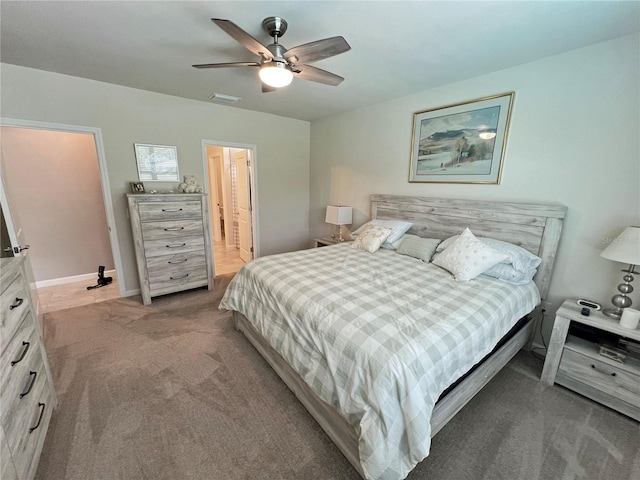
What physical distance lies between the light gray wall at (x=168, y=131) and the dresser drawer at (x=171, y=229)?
0.49m

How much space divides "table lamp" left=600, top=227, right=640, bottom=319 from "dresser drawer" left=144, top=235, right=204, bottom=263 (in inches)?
154

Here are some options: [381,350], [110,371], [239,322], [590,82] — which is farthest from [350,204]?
[110,371]

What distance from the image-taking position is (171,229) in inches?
126

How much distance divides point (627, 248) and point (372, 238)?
1.88 meters

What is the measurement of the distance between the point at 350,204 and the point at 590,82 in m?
2.67

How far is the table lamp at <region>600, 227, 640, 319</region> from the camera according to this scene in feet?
5.36

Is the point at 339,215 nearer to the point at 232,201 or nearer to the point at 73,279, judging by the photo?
the point at 232,201

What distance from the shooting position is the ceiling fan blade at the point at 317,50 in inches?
58.7

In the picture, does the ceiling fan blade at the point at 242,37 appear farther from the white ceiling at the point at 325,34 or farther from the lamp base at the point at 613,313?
the lamp base at the point at 613,313

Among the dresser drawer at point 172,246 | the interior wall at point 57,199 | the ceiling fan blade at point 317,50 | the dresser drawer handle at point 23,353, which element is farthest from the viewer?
the interior wall at point 57,199

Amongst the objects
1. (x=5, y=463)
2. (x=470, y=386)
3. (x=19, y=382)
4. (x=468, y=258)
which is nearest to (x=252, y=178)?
(x=468, y=258)

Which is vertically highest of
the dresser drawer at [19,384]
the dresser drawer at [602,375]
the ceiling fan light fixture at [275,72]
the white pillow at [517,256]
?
the ceiling fan light fixture at [275,72]

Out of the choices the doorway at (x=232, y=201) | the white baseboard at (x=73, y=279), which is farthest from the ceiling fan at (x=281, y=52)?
the white baseboard at (x=73, y=279)

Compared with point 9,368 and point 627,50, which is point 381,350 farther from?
point 627,50
